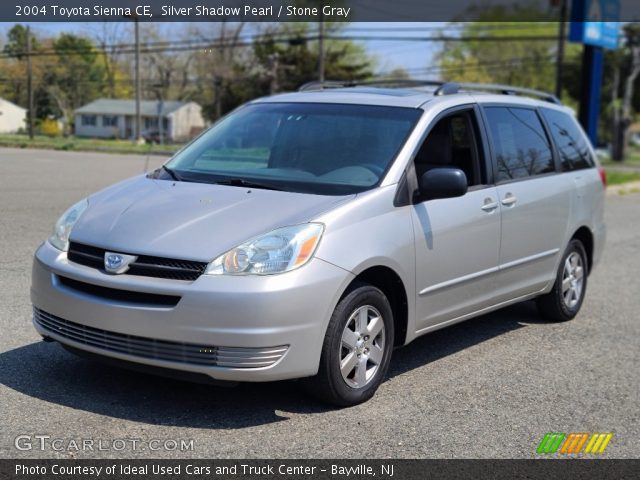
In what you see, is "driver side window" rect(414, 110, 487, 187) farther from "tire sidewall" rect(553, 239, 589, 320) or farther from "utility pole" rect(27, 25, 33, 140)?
"utility pole" rect(27, 25, 33, 140)

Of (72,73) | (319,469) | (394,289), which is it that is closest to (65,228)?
(394,289)

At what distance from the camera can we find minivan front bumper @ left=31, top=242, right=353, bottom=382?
4078 millimetres

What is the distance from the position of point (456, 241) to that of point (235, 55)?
5294 centimetres

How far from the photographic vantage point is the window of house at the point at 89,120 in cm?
3323

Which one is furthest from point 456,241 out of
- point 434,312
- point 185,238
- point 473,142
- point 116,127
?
point 116,127

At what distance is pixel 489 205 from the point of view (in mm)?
5770

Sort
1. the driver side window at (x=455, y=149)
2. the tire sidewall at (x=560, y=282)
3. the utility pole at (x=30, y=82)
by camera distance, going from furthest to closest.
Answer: the utility pole at (x=30, y=82), the tire sidewall at (x=560, y=282), the driver side window at (x=455, y=149)

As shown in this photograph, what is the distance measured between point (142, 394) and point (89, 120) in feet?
106

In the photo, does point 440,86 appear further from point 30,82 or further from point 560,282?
point 30,82

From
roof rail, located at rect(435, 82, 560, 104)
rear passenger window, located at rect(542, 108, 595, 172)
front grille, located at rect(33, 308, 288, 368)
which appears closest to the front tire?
front grille, located at rect(33, 308, 288, 368)

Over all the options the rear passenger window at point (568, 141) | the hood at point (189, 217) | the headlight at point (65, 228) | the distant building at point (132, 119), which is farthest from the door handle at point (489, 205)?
the distant building at point (132, 119)

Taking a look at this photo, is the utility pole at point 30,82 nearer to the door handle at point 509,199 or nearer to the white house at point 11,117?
the white house at point 11,117

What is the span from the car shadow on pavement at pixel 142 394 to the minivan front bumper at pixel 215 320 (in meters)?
0.32

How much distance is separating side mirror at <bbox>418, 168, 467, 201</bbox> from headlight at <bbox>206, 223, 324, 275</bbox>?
981mm
